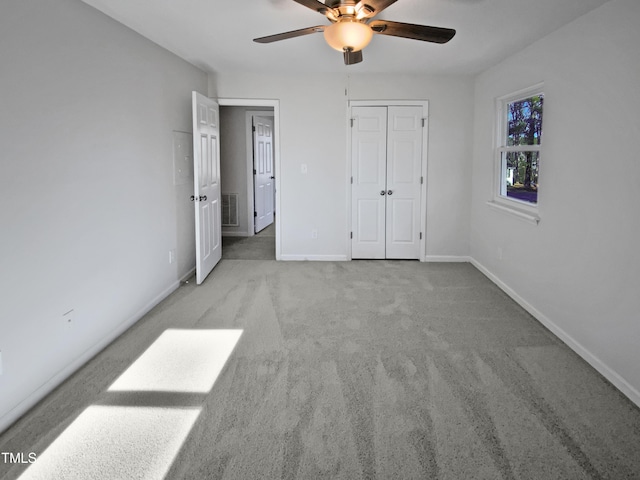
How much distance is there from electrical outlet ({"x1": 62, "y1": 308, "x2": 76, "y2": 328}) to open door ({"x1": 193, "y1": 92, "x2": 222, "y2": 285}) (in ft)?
6.48

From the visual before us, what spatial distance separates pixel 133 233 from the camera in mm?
4008

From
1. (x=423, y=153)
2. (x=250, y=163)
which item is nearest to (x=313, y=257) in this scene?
(x=423, y=153)

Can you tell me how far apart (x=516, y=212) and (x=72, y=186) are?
11.8 ft

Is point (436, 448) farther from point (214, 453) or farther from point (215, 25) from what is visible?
point (215, 25)

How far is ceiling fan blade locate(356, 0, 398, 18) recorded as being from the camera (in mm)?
2596

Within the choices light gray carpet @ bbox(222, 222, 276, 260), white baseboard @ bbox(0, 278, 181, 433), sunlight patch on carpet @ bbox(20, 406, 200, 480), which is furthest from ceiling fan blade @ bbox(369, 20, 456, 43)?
light gray carpet @ bbox(222, 222, 276, 260)

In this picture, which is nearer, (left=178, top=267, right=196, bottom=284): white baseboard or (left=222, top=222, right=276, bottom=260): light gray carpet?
(left=178, top=267, right=196, bottom=284): white baseboard

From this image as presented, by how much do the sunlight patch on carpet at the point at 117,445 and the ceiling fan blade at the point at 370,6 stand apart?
2295 mm

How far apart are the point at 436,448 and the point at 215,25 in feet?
10.6

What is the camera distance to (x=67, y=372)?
3.04m

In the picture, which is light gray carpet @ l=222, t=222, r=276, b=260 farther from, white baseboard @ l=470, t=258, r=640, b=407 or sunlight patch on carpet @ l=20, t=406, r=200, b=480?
sunlight patch on carpet @ l=20, t=406, r=200, b=480

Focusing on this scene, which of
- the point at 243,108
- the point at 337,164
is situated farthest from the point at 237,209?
the point at 337,164

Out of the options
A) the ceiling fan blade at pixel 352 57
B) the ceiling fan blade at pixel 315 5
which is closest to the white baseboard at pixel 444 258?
the ceiling fan blade at pixel 352 57

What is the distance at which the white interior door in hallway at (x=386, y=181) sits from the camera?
6.18m
